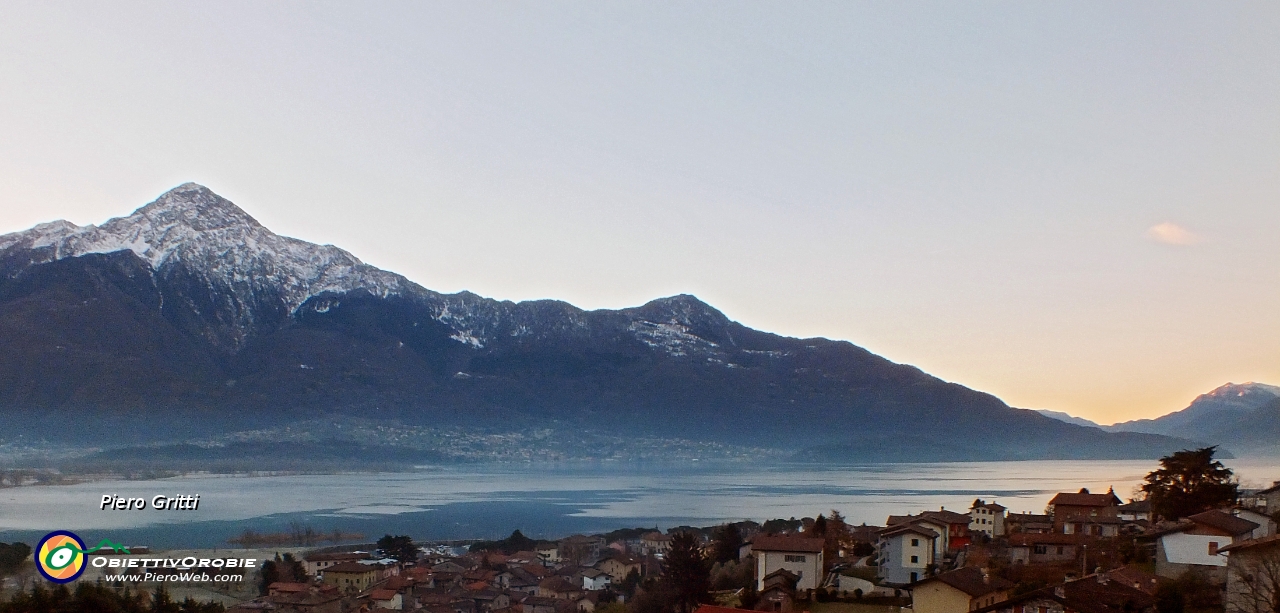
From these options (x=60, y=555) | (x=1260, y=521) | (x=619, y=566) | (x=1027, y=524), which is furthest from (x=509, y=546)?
(x=1260, y=521)

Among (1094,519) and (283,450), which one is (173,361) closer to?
(283,450)

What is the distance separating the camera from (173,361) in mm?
198500

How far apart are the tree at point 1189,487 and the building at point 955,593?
1177 cm

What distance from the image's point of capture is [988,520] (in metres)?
35.5

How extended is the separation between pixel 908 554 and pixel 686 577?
5411 millimetres

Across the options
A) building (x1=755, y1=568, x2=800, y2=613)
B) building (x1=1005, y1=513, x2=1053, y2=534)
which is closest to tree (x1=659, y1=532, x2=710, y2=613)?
building (x1=755, y1=568, x2=800, y2=613)

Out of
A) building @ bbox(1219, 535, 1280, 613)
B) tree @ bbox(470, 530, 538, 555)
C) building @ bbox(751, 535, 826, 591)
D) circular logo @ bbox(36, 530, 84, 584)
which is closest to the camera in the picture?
building @ bbox(1219, 535, 1280, 613)

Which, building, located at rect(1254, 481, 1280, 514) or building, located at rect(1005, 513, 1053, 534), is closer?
building, located at rect(1254, 481, 1280, 514)

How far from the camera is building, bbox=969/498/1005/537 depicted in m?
34.2

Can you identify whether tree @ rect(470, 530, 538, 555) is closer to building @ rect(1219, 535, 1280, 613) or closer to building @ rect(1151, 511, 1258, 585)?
building @ rect(1151, 511, 1258, 585)

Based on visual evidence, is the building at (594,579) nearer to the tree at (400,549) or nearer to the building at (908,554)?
the tree at (400,549)

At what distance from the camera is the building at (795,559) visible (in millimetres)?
25172

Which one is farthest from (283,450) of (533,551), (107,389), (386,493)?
(533,551)

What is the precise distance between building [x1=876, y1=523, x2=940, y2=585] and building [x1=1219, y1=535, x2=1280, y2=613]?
28.8ft
